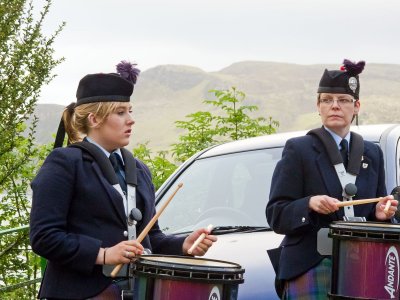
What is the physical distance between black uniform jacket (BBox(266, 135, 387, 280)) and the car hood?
434mm

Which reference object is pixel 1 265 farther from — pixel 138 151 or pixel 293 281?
pixel 293 281

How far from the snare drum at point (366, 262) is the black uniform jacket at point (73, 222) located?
95 centimetres

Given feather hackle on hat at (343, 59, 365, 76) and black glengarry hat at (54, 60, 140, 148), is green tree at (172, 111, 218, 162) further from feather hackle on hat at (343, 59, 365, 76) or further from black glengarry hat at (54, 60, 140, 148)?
black glengarry hat at (54, 60, 140, 148)

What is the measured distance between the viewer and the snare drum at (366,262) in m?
4.67

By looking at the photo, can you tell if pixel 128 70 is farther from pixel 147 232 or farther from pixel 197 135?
pixel 197 135

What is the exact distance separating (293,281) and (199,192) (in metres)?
2.08

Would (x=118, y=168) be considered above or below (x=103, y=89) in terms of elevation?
below

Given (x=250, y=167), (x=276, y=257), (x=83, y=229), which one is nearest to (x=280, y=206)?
(x=276, y=257)

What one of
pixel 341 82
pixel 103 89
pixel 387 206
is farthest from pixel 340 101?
pixel 103 89

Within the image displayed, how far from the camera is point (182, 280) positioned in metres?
4.36

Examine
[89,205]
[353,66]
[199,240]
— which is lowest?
[199,240]

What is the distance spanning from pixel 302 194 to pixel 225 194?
1.85m

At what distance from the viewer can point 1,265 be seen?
9.94 m

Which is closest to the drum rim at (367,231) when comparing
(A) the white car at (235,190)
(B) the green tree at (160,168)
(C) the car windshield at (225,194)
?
(A) the white car at (235,190)
